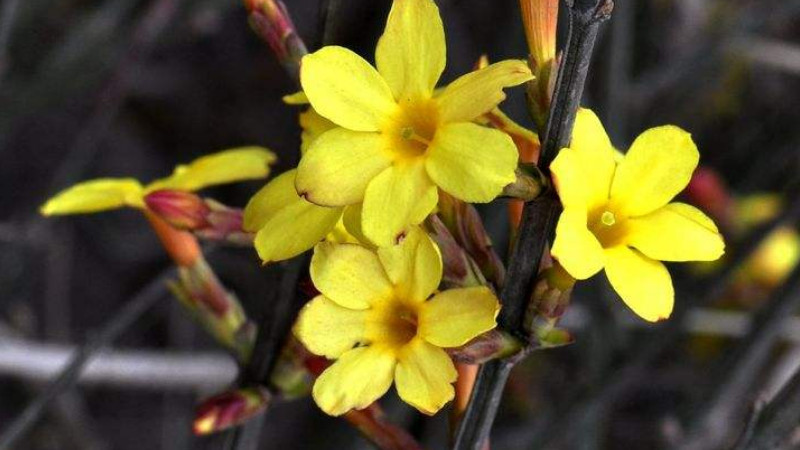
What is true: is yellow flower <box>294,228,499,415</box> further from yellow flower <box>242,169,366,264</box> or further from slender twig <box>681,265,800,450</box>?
slender twig <box>681,265,800,450</box>

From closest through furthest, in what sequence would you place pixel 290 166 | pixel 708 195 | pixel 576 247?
pixel 576 247
pixel 290 166
pixel 708 195

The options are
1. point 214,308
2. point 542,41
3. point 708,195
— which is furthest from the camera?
point 708,195

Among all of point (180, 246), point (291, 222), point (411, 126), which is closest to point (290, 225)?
point (291, 222)

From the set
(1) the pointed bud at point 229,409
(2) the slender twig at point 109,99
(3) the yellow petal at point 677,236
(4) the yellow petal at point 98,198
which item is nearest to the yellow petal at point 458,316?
(3) the yellow petal at point 677,236

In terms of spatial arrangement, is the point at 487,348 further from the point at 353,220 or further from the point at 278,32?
the point at 278,32

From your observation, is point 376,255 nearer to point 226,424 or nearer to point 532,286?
point 532,286

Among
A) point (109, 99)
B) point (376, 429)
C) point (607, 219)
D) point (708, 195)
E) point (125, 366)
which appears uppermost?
point (607, 219)

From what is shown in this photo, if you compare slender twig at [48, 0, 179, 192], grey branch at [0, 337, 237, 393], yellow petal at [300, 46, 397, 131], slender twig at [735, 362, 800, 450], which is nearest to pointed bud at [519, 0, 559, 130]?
yellow petal at [300, 46, 397, 131]
